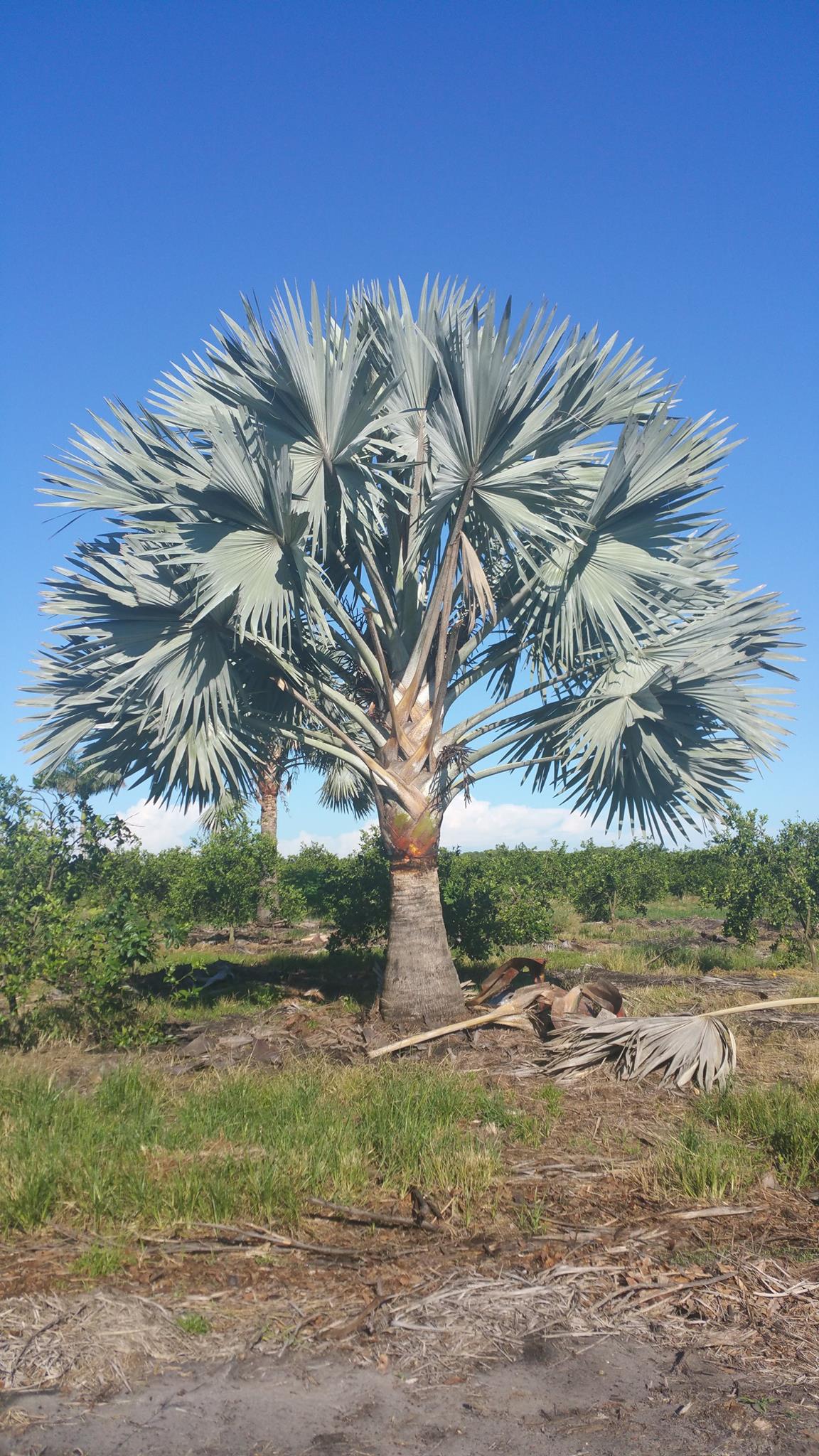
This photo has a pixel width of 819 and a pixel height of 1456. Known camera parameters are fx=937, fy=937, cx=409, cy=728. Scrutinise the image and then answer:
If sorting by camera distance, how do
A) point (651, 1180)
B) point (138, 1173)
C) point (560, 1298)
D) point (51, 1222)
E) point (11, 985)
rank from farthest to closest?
point (11, 985) < point (651, 1180) < point (138, 1173) < point (51, 1222) < point (560, 1298)

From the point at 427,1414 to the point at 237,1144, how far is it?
2.40m

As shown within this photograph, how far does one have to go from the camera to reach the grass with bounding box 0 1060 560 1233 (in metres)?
4.43

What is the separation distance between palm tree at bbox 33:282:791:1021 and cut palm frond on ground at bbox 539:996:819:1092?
6.48ft

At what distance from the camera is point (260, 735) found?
10141 mm

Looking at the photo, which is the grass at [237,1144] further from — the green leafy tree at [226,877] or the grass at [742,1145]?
the green leafy tree at [226,877]

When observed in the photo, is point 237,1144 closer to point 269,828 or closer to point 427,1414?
point 427,1414

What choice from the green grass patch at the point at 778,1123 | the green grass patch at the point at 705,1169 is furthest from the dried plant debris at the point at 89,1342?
the green grass patch at the point at 778,1123

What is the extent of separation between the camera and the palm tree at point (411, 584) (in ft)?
26.1

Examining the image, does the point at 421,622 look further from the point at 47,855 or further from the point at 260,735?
the point at 47,855

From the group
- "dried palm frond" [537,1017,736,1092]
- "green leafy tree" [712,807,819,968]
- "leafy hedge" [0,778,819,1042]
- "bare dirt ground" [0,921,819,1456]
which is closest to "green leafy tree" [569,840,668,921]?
"leafy hedge" [0,778,819,1042]

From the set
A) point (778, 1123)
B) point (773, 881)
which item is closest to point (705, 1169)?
point (778, 1123)

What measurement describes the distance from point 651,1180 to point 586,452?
6.32m

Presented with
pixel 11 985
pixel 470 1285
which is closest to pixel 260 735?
pixel 11 985

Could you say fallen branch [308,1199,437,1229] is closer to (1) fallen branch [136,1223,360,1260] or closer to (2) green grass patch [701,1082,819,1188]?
(1) fallen branch [136,1223,360,1260]
